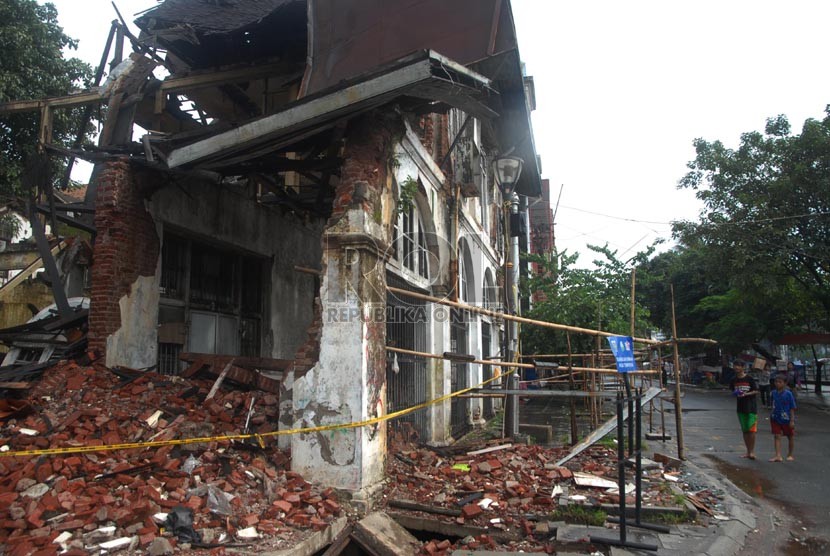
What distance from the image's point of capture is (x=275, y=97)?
10.5 meters

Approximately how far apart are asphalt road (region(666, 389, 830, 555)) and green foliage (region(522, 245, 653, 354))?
391 cm

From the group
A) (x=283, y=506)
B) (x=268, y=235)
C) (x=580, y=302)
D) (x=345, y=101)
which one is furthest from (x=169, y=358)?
(x=580, y=302)

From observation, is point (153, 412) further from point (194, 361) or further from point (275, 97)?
point (275, 97)

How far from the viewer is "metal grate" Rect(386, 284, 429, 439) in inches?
325

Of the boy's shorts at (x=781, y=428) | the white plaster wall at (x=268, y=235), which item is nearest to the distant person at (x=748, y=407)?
the boy's shorts at (x=781, y=428)

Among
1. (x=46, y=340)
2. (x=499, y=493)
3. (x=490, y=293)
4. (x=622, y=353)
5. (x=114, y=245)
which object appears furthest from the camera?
(x=490, y=293)

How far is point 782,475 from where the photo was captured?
8.09 meters

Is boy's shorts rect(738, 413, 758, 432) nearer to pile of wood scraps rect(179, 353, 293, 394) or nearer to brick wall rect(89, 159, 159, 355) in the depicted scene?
pile of wood scraps rect(179, 353, 293, 394)

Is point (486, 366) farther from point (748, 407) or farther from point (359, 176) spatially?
point (359, 176)

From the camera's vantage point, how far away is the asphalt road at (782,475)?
18.2ft

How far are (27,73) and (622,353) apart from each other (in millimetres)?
14947

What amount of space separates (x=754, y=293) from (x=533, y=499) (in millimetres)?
18909

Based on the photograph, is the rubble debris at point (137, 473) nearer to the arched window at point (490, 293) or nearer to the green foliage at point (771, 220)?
the arched window at point (490, 293)

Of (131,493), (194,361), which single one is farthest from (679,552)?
(194,361)
